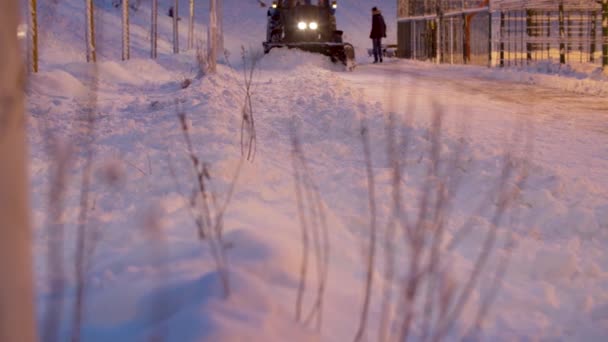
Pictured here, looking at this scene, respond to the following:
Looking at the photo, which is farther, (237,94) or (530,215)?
(237,94)

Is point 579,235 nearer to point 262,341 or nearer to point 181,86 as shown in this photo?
point 262,341

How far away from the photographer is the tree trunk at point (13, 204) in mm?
1637

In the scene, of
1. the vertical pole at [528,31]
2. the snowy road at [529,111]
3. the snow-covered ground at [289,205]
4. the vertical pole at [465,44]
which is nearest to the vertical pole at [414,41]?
the vertical pole at [465,44]

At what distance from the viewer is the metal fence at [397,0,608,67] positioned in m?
20.9

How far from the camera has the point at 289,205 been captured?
5.90 metres

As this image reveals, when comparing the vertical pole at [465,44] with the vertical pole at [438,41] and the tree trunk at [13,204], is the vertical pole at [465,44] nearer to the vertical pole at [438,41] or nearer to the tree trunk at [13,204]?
the vertical pole at [438,41]

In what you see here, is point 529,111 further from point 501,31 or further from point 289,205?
point 501,31

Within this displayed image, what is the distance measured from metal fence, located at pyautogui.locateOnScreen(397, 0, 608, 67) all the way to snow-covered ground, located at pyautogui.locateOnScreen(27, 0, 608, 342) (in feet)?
27.7

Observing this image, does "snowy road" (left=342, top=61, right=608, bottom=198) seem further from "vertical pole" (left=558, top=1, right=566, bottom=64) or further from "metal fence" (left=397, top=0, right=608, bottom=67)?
"metal fence" (left=397, top=0, right=608, bottom=67)

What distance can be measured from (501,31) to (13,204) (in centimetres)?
2182

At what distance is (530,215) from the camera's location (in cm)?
631

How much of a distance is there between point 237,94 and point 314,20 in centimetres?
→ 1365

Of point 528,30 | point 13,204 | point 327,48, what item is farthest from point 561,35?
point 13,204

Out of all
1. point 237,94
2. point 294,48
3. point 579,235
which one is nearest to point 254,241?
point 579,235
